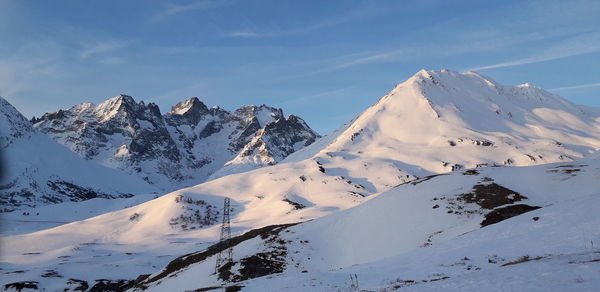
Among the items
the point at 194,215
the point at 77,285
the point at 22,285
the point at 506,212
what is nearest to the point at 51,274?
the point at 22,285

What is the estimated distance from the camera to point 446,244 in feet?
119

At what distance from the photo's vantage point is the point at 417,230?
200ft

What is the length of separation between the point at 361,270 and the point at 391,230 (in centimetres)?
3300

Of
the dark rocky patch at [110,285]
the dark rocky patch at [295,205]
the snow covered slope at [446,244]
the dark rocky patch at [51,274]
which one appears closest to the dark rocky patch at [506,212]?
the snow covered slope at [446,244]

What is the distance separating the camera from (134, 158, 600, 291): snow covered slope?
21688 mm

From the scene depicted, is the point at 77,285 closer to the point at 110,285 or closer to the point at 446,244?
the point at 110,285

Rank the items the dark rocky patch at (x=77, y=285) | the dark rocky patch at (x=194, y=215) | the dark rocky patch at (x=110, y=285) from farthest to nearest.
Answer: the dark rocky patch at (x=194, y=215) → the dark rocky patch at (x=110, y=285) → the dark rocky patch at (x=77, y=285)

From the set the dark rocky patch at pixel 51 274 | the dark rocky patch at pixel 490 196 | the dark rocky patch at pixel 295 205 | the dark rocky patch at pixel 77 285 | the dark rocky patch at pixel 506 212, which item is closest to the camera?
the dark rocky patch at pixel 506 212

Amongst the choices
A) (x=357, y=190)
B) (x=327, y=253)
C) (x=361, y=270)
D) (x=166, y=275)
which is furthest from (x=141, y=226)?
(x=361, y=270)

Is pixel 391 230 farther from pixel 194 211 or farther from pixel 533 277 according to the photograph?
pixel 194 211

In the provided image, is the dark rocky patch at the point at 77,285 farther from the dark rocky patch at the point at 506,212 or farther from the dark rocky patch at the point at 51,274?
the dark rocky patch at the point at 506,212

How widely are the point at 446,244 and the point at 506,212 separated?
2528 centimetres

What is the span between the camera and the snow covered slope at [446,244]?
21.7 metres

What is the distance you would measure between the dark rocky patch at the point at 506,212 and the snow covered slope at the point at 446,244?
0.49 ft
